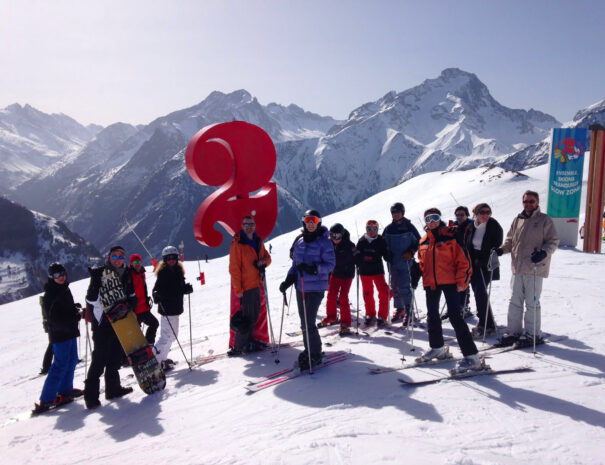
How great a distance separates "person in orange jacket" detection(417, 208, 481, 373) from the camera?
16.9 ft

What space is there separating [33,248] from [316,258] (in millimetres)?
156294

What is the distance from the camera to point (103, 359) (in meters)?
5.95

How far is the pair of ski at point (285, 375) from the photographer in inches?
219

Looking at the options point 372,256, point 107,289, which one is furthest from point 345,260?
point 107,289

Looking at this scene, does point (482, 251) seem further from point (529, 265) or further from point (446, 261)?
point (446, 261)

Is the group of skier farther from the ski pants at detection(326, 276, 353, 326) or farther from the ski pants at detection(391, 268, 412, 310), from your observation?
the ski pants at detection(391, 268, 412, 310)

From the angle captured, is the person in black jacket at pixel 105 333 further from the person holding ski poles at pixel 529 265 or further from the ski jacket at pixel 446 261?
the person holding ski poles at pixel 529 265

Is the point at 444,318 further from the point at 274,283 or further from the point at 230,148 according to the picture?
the point at 274,283

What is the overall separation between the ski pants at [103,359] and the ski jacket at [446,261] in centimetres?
484

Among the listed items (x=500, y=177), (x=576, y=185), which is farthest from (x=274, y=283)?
(x=500, y=177)

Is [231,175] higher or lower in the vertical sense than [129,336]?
higher

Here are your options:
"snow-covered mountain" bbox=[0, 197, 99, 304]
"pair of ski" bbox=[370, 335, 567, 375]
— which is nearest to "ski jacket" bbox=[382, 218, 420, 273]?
"pair of ski" bbox=[370, 335, 567, 375]

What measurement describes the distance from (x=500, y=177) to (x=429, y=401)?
30.5 m

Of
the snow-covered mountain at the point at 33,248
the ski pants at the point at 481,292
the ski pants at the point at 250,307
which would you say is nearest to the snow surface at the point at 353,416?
the ski pants at the point at 250,307
